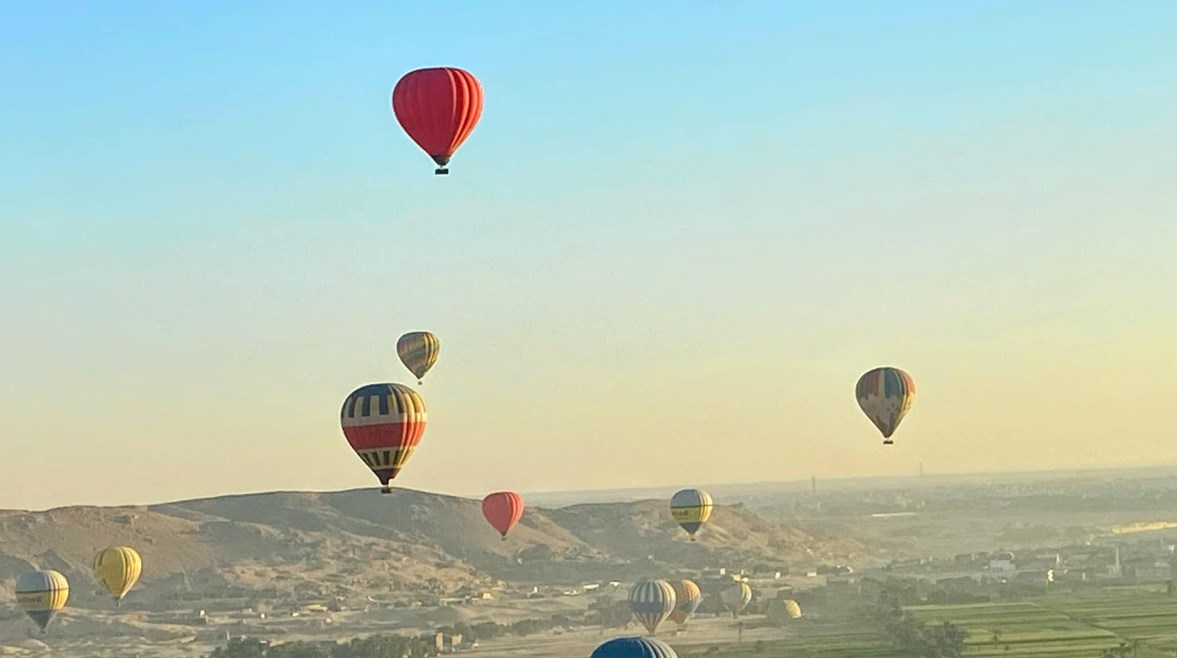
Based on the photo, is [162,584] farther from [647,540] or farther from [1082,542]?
[1082,542]

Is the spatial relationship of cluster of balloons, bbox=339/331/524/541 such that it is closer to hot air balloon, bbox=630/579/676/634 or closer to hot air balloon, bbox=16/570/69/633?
hot air balloon, bbox=16/570/69/633

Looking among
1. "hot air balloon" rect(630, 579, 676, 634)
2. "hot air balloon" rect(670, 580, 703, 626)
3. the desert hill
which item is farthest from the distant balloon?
the desert hill

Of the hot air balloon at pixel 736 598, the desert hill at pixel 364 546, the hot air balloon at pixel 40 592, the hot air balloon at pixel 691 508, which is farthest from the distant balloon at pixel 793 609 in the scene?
the hot air balloon at pixel 40 592

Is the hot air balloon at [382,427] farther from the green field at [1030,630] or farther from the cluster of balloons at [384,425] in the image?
the green field at [1030,630]

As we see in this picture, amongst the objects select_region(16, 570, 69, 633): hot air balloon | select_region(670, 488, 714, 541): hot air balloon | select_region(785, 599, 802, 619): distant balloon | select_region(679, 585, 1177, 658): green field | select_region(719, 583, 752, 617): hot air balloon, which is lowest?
select_region(679, 585, 1177, 658): green field

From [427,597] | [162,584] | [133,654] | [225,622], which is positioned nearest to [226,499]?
[162,584]

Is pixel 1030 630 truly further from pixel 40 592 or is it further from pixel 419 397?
pixel 419 397

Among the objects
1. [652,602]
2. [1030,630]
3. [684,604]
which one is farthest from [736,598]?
[652,602]
